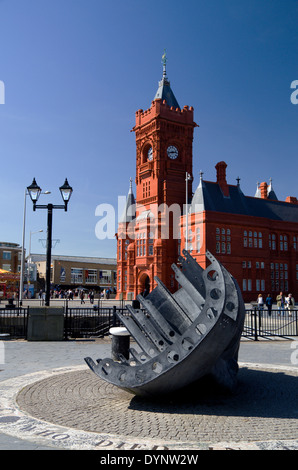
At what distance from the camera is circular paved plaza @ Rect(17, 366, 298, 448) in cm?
580

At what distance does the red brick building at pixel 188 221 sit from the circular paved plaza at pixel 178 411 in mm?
39446

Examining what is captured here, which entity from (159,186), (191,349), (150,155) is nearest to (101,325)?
(191,349)

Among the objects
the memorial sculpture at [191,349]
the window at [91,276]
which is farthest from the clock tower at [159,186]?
the memorial sculpture at [191,349]

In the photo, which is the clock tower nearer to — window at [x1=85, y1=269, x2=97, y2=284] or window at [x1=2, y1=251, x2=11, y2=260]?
window at [x1=2, y1=251, x2=11, y2=260]

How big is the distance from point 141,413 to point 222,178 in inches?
1969

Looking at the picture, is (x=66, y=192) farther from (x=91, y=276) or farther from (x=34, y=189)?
(x=91, y=276)

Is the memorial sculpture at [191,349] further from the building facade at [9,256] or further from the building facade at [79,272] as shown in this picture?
the building facade at [79,272]

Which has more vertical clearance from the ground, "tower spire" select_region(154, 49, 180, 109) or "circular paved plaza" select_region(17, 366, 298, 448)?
"tower spire" select_region(154, 49, 180, 109)

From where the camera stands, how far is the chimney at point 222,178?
5461 centimetres

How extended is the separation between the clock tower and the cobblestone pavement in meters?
43.6

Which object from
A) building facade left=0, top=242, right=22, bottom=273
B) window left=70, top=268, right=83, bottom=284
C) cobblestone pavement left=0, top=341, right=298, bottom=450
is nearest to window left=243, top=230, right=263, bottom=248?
cobblestone pavement left=0, top=341, right=298, bottom=450

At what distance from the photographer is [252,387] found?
344 inches
